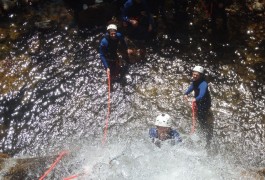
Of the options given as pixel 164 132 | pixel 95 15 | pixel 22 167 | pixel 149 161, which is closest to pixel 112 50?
pixel 95 15

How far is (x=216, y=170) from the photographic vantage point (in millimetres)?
6578

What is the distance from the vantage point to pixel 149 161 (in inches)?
269

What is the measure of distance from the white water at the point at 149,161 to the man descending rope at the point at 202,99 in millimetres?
456

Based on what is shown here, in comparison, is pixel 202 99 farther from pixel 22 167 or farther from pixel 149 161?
pixel 22 167

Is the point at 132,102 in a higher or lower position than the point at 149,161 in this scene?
higher

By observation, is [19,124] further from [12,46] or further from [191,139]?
[191,139]

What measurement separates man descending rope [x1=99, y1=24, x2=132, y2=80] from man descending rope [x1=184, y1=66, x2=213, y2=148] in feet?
7.99

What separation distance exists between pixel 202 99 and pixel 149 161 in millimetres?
2401

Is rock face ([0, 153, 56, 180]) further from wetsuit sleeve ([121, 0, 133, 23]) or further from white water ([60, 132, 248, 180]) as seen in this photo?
wetsuit sleeve ([121, 0, 133, 23])

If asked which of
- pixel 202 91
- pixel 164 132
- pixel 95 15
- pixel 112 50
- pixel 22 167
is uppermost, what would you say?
pixel 95 15

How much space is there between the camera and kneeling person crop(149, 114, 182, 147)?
6559mm

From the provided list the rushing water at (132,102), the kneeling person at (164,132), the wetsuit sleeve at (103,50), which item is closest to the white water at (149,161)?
the rushing water at (132,102)

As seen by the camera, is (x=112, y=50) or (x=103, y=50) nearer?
(x=103, y=50)

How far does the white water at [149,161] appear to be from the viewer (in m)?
6.46
